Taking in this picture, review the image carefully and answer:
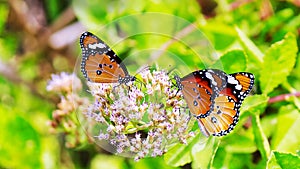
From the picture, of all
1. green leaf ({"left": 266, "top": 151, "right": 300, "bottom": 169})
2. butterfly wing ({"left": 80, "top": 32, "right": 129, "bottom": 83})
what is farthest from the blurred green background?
butterfly wing ({"left": 80, "top": 32, "right": 129, "bottom": 83})

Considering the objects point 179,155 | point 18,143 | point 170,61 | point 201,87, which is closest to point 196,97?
point 201,87

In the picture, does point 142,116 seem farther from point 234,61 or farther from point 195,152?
point 234,61

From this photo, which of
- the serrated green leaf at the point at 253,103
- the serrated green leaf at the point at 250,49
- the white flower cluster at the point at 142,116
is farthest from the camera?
the serrated green leaf at the point at 250,49

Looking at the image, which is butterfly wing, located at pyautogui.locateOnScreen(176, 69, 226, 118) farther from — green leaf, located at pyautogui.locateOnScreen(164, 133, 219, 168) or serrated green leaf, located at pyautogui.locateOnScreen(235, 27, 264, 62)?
serrated green leaf, located at pyautogui.locateOnScreen(235, 27, 264, 62)

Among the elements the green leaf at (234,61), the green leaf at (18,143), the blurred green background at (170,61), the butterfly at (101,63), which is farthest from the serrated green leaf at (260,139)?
the green leaf at (18,143)

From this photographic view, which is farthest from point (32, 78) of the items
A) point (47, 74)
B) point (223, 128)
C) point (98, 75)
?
point (223, 128)

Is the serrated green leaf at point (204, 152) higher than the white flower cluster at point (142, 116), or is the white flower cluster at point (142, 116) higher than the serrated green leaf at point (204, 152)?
the white flower cluster at point (142, 116)

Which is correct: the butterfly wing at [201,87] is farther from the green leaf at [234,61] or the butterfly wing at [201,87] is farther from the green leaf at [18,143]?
the green leaf at [18,143]

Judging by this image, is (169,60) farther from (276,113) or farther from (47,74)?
(47,74)
